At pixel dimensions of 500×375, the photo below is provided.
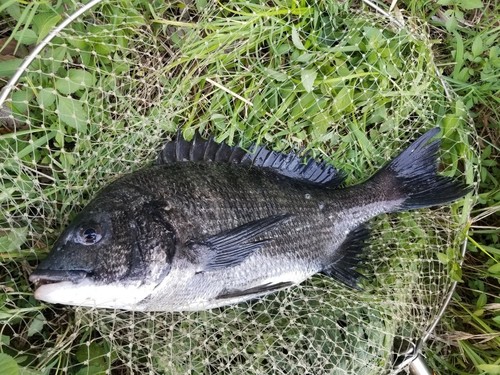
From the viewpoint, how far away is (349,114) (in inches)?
116

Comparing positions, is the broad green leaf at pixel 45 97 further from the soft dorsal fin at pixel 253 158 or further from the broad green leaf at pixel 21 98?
the soft dorsal fin at pixel 253 158

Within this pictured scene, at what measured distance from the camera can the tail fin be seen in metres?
2.71

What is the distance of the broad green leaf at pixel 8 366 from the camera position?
2.11 metres

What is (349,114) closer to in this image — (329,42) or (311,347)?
(329,42)

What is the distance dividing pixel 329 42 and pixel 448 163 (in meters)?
1.00

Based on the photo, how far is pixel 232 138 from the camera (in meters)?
2.77

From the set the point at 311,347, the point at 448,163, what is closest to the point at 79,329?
the point at 311,347

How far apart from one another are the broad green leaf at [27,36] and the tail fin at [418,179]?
1866 millimetres

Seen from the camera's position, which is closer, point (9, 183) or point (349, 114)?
point (9, 183)

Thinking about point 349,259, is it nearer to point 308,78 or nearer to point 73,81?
point 308,78

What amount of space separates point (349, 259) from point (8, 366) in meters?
1.68

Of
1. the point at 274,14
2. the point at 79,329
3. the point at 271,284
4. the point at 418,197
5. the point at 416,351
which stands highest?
the point at 274,14

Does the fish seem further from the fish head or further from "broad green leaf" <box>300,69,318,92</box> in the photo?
"broad green leaf" <box>300,69,318,92</box>

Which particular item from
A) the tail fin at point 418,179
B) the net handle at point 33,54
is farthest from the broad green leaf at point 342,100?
the net handle at point 33,54
